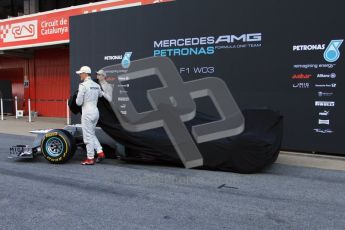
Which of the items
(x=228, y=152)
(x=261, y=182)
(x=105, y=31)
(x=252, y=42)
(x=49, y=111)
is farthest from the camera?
(x=49, y=111)

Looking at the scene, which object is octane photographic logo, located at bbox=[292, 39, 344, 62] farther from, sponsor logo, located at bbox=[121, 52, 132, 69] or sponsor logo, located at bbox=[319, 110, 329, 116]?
sponsor logo, located at bbox=[121, 52, 132, 69]

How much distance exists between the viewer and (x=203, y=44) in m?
9.34

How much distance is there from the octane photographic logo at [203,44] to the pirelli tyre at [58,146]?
13.9 feet

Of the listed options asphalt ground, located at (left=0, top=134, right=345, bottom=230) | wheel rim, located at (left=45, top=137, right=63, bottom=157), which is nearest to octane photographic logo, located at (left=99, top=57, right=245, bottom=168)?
asphalt ground, located at (left=0, top=134, right=345, bottom=230)

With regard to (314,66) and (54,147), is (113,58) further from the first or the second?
(314,66)

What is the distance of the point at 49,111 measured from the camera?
17.6 meters

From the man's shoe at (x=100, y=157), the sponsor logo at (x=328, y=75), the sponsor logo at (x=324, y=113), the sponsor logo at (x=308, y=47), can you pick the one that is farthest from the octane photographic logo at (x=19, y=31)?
the sponsor logo at (x=324, y=113)

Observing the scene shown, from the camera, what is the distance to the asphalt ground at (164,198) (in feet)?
12.6

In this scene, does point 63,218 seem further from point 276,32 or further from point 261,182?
point 276,32

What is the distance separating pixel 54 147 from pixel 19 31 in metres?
11.1

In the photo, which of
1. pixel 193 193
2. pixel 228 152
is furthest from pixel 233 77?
pixel 193 193

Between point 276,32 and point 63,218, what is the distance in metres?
6.28

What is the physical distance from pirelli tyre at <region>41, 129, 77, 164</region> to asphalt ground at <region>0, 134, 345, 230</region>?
6.7 inches

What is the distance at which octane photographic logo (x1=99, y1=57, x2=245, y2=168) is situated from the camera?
626 centimetres
